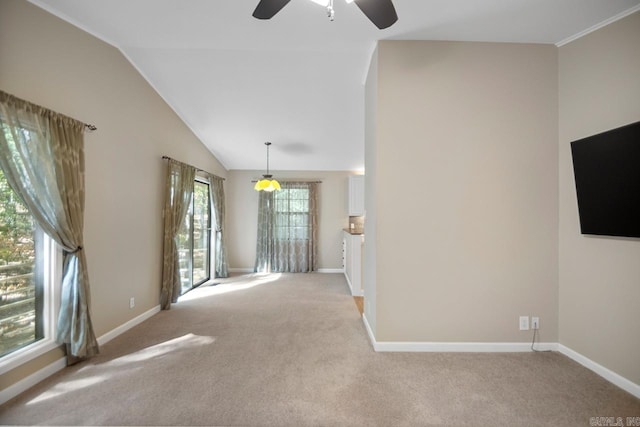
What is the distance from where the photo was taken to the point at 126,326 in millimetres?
3059

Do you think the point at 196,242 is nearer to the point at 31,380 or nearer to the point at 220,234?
the point at 220,234

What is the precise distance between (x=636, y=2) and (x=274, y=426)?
4.03m

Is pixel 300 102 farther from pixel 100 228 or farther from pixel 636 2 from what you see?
pixel 636 2

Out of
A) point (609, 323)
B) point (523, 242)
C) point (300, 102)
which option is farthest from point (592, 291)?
point (300, 102)

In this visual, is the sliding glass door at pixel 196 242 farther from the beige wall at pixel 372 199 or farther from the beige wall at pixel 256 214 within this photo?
the beige wall at pixel 372 199

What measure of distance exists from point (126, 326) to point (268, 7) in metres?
3.48

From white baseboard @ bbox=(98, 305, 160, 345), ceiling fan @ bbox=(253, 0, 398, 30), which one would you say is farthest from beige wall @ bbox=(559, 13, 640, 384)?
white baseboard @ bbox=(98, 305, 160, 345)

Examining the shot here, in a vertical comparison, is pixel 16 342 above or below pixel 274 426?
above

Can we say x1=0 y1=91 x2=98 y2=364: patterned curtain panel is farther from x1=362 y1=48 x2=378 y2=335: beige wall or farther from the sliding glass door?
x1=362 y1=48 x2=378 y2=335: beige wall

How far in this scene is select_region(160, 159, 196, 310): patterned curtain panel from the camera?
3.77 meters

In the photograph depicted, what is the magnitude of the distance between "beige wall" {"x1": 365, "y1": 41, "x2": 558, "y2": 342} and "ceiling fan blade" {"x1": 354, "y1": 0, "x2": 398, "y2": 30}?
37.2 inches

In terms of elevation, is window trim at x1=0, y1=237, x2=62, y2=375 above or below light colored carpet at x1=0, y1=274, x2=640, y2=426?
above

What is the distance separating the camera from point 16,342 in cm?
209

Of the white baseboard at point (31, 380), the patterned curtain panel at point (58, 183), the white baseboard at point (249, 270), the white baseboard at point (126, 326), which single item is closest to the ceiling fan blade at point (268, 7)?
the patterned curtain panel at point (58, 183)
